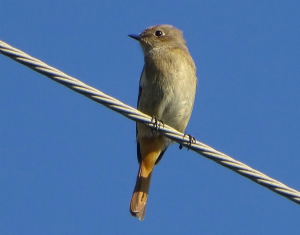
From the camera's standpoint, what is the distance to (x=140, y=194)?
764cm

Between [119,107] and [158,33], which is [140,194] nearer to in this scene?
[158,33]

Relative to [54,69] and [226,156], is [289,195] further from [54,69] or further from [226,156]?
[54,69]

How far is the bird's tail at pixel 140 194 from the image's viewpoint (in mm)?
7484

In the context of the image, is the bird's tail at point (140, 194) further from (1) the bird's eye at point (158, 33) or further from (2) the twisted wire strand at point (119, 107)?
(2) the twisted wire strand at point (119, 107)

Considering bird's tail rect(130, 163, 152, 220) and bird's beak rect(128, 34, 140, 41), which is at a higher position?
bird's beak rect(128, 34, 140, 41)

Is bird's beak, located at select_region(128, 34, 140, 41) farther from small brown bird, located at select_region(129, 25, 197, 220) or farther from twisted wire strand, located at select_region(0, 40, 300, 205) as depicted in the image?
twisted wire strand, located at select_region(0, 40, 300, 205)

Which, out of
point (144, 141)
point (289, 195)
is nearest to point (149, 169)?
point (144, 141)

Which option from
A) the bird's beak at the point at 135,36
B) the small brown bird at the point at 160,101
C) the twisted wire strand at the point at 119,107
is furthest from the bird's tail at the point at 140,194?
the twisted wire strand at the point at 119,107

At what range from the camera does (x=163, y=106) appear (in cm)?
738

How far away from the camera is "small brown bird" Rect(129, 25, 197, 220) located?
7.43 meters

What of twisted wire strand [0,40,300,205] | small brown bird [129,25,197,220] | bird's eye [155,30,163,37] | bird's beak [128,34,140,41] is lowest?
twisted wire strand [0,40,300,205]

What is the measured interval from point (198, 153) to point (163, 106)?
2308 millimetres

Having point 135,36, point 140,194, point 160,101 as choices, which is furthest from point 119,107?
Answer: point 135,36

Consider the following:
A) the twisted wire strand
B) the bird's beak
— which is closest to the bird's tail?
the bird's beak
